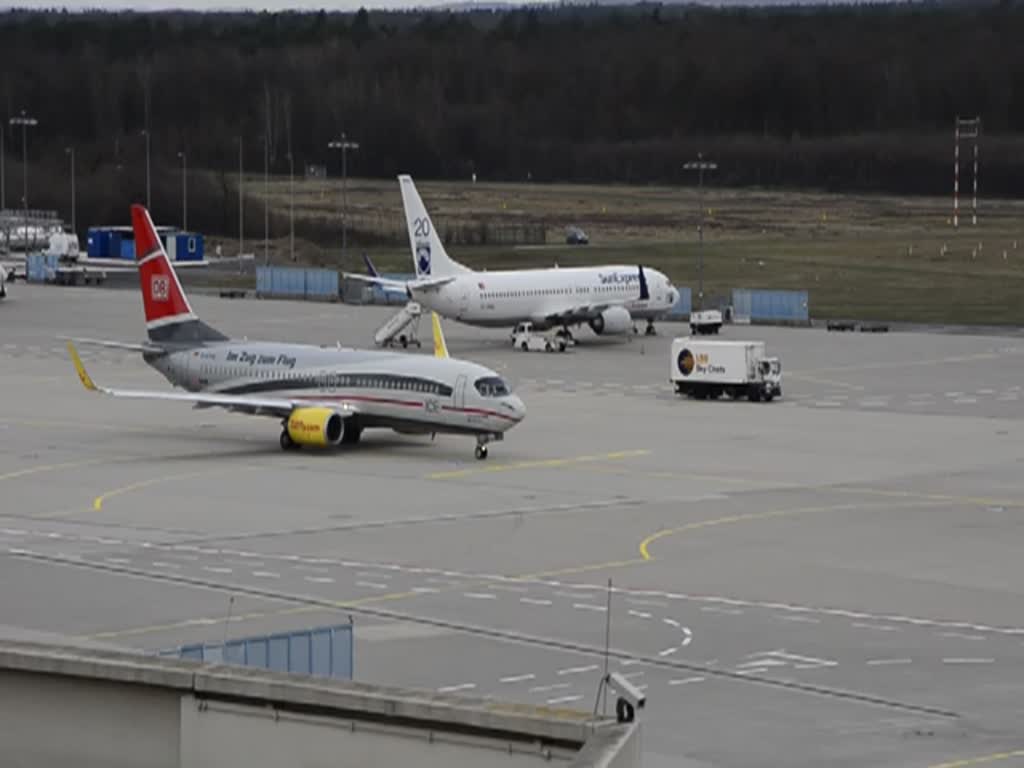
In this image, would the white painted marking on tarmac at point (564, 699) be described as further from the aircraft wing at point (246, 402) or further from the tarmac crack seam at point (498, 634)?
the aircraft wing at point (246, 402)

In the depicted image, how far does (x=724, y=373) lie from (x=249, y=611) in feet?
149

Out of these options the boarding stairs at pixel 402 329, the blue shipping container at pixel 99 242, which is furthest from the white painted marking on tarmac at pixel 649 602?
the blue shipping container at pixel 99 242

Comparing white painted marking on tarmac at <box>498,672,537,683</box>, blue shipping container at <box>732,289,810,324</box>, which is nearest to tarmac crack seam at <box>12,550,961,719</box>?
white painted marking on tarmac at <box>498,672,537,683</box>

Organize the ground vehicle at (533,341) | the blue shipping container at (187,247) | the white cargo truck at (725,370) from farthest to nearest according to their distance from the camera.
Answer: the blue shipping container at (187,247) → the ground vehicle at (533,341) → the white cargo truck at (725,370)

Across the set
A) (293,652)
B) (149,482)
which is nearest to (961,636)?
(293,652)

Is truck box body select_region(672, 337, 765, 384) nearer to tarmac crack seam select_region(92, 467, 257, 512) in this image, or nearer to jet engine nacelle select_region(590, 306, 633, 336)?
jet engine nacelle select_region(590, 306, 633, 336)

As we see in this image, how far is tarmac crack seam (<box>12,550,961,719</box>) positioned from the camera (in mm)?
36688

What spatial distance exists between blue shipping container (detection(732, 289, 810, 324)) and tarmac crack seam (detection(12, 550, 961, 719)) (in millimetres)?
78312

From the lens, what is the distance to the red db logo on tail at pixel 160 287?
75.9 metres

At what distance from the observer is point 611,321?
11225 cm

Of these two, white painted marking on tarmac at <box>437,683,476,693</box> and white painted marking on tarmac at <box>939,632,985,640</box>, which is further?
white painted marking on tarmac at <box>939,632,985,640</box>

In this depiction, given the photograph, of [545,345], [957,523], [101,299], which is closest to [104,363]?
[545,345]

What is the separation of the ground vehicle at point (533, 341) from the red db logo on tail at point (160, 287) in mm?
35893

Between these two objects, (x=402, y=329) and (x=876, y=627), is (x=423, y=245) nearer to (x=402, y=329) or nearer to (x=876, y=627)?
(x=402, y=329)
